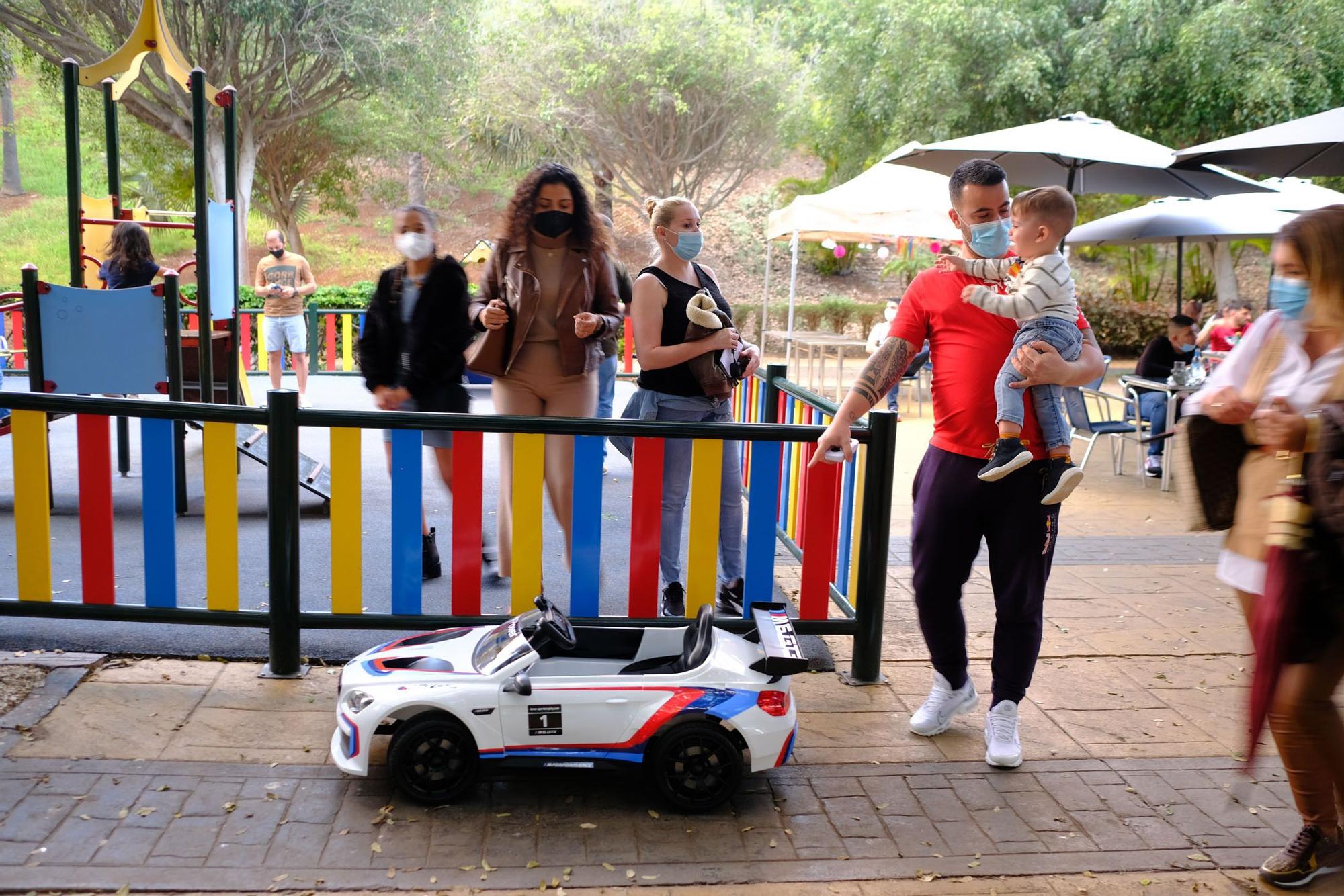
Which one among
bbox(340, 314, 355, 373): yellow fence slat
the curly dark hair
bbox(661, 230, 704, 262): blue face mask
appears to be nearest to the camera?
bbox(661, 230, 704, 262): blue face mask

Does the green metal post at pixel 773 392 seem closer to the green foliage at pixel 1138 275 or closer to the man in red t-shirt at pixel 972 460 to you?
the man in red t-shirt at pixel 972 460

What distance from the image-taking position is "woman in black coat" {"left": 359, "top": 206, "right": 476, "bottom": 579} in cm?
506

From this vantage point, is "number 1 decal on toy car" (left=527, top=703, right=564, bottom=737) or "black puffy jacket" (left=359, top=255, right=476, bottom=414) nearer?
"number 1 decal on toy car" (left=527, top=703, right=564, bottom=737)

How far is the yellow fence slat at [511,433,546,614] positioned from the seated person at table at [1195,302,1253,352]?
1001cm

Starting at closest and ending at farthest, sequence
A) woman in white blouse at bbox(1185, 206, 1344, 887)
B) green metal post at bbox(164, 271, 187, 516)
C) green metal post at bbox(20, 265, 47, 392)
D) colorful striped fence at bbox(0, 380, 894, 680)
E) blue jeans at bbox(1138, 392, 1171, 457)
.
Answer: woman in white blouse at bbox(1185, 206, 1344, 887)
colorful striped fence at bbox(0, 380, 894, 680)
green metal post at bbox(20, 265, 47, 392)
green metal post at bbox(164, 271, 187, 516)
blue jeans at bbox(1138, 392, 1171, 457)

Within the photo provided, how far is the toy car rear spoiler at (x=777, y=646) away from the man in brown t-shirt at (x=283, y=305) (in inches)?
336

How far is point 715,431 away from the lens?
4.10 metres

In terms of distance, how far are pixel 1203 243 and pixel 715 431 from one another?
2423 cm

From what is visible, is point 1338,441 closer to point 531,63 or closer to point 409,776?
point 409,776

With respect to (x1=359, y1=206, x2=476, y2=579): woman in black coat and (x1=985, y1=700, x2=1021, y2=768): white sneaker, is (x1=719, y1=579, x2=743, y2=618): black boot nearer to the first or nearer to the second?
(x1=985, y1=700, x2=1021, y2=768): white sneaker

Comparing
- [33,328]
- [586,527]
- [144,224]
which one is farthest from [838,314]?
[586,527]

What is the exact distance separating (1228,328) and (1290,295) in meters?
10.5

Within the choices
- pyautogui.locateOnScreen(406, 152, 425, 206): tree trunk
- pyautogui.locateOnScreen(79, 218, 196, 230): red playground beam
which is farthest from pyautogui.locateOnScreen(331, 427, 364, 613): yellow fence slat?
pyautogui.locateOnScreen(406, 152, 425, 206): tree trunk

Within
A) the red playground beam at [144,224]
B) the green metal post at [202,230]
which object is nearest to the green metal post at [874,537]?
the green metal post at [202,230]
